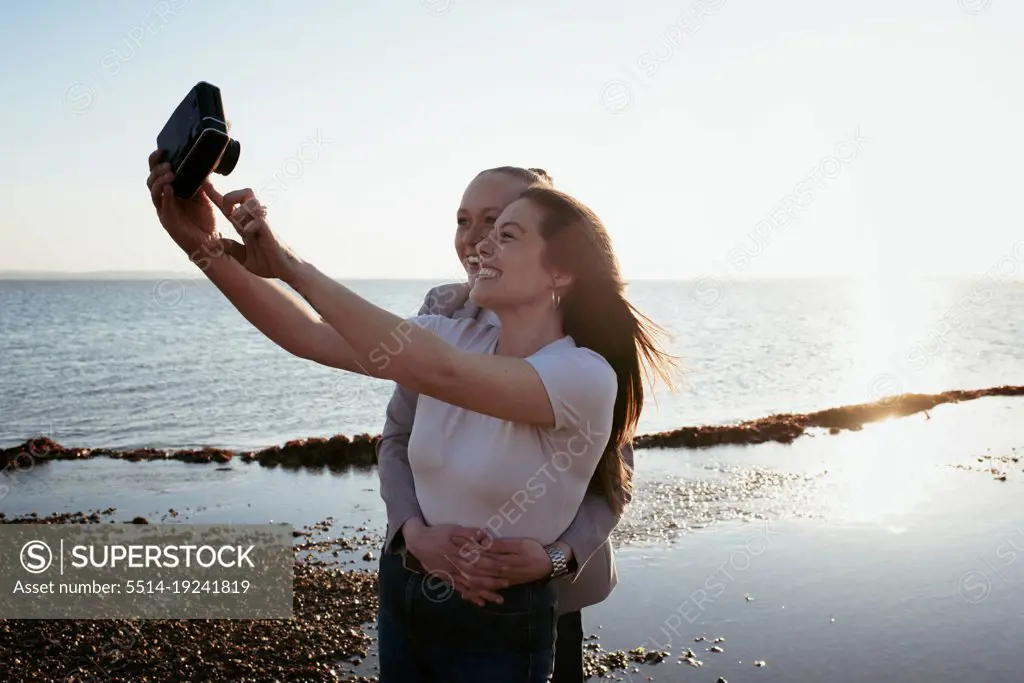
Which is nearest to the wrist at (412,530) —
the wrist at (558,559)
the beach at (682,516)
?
the wrist at (558,559)

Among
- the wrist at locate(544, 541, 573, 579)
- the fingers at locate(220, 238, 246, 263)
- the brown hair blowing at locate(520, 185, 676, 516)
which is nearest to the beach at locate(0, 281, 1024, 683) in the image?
the brown hair blowing at locate(520, 185, 676, 516)

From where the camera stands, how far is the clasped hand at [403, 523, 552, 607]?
227 centimetres

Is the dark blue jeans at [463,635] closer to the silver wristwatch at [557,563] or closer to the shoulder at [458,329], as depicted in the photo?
the silver wristwatch at [557,563]

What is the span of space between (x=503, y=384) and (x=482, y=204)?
1.25 metres

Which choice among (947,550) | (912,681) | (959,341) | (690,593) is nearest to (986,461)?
(947,550)

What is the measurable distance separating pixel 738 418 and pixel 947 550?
14.9 metres

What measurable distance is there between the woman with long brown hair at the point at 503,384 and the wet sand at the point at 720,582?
4.72m

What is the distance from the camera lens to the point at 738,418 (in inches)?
952

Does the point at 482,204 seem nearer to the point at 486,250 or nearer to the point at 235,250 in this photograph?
the point at 486,250

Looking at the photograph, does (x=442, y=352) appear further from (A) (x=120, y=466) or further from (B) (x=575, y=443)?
(A) (x=120, y=466)

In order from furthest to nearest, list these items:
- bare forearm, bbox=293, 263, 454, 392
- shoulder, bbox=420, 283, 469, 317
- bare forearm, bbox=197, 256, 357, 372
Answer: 1. shoulder, bbox=420, 283, 469, 317
2. bare forearm, bbox=197, 256, 357, 372
3. bare forearm, bbox=293, 263, 454, 392

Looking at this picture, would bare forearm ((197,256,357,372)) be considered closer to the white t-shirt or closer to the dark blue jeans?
the white t-shirt

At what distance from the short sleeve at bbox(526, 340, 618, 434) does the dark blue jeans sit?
494mm

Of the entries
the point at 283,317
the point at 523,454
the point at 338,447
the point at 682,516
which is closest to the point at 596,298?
the point at 523,454
